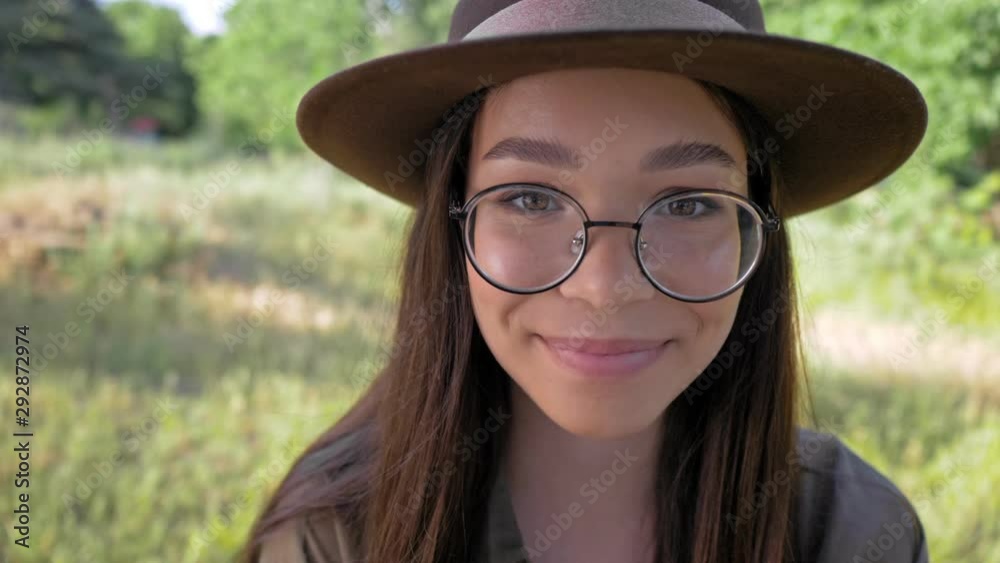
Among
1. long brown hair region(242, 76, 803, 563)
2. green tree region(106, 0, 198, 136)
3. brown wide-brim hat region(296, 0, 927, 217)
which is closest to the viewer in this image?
brown wide-brim hat region(296, 0, 927, 217)

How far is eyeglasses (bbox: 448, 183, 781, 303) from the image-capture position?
1291 millimetres

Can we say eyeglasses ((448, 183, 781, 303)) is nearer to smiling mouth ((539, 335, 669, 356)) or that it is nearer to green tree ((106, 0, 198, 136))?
smiling mouth ((539, 335, 669, 356))

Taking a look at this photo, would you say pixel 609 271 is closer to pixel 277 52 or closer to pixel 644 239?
pixel 644 239

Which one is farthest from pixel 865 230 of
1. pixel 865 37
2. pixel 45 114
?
pixel 45 114

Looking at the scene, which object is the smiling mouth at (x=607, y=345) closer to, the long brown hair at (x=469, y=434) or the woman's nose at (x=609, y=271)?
the woman's nose at (x=609, y=271)

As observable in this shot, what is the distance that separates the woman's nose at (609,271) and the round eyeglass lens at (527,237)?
25 millimetres

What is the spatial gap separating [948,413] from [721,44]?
3.59m

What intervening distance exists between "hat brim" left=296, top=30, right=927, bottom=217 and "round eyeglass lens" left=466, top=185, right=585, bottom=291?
0.21 m

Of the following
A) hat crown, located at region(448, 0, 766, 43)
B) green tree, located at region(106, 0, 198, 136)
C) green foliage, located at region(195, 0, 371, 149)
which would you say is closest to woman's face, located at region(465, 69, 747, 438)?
hat crown, located at region(448, 0, 766, 43)

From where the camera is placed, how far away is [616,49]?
1181 millimetres

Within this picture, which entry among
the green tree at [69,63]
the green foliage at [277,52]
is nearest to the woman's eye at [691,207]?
the green foliage at [277,52]

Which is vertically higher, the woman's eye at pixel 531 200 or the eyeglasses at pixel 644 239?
the woman's eye at pixel 531 200

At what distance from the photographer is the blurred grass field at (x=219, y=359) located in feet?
9.13

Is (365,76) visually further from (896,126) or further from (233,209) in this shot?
(233,209)
